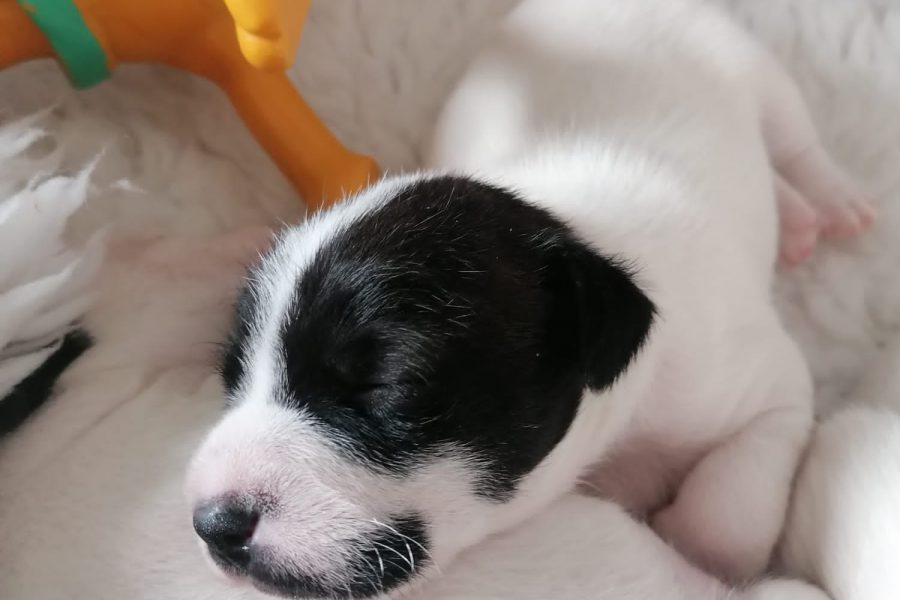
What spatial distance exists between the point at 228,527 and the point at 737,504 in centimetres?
65

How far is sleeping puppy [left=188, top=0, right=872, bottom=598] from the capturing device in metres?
0.88

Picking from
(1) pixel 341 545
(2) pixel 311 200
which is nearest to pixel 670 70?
(2) pixel 311 200

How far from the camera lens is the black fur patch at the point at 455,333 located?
89 centimetres

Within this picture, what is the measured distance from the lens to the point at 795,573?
118 centimetres

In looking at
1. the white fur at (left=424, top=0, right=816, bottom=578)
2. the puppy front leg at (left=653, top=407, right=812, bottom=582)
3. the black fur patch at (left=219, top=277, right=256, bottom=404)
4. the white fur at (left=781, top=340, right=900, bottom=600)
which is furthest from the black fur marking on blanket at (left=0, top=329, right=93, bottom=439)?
the white fur at (left=781, top=340, right=900, bottom=600)

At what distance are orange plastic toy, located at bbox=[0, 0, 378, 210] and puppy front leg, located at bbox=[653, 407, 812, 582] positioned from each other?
0.62m

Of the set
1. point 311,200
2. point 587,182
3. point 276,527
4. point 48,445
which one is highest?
point 587,182

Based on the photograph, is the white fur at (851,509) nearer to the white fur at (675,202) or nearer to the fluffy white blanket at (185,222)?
the white fur at (675,202)

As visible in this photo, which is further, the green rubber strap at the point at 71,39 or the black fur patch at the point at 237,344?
the green rubber strap at the point at 71,39

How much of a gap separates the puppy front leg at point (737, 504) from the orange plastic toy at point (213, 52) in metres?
0.62

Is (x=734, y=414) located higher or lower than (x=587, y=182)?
lower

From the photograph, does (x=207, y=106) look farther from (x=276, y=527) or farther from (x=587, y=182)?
(x=276, y=527)

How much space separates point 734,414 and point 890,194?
0.64 meters

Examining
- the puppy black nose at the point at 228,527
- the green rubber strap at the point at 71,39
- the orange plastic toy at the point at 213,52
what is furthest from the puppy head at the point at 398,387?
the green rubber strap at the point at 71,39
